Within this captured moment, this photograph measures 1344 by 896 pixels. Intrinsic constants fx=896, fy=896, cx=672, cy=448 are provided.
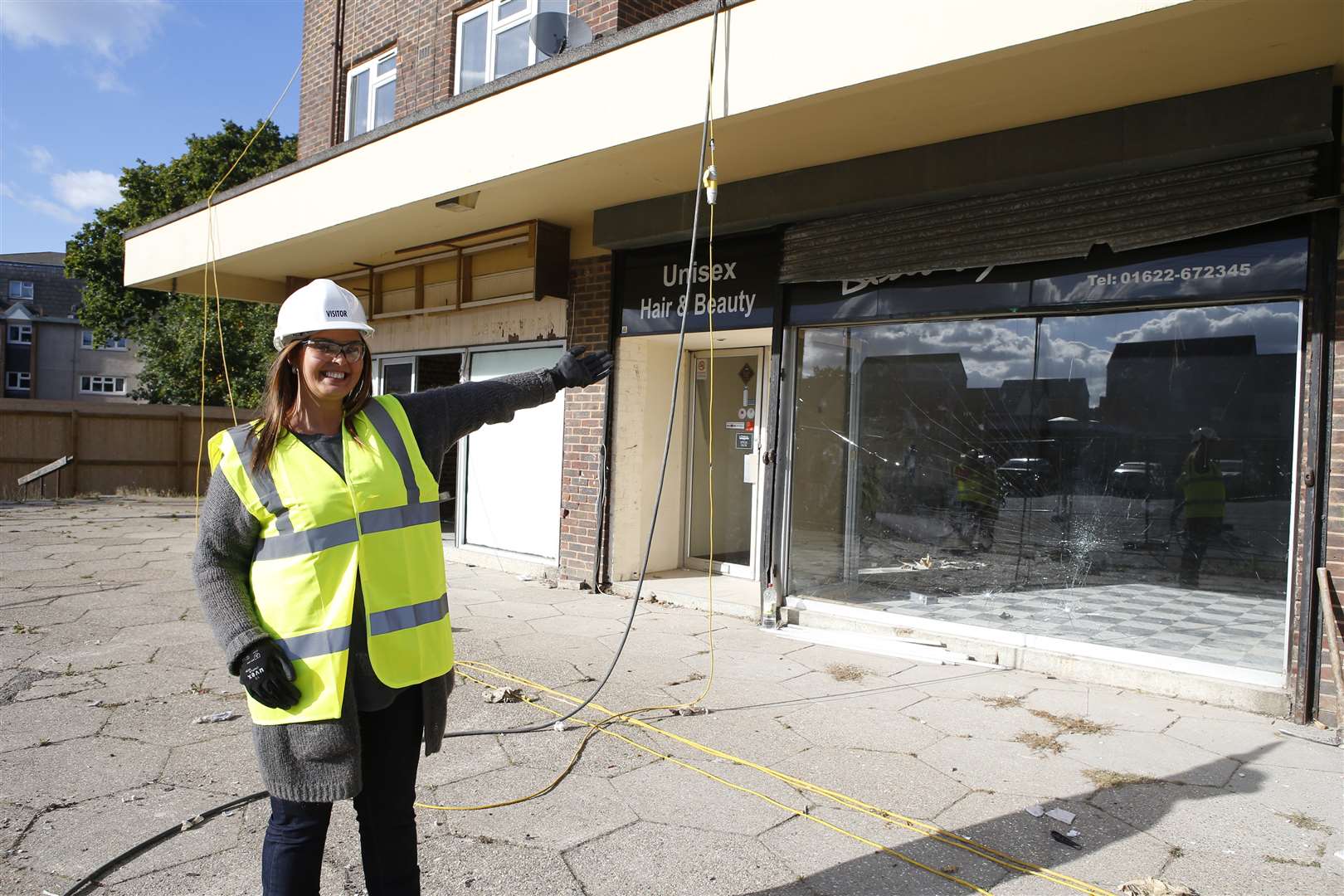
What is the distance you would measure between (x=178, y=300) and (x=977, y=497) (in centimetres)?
2971

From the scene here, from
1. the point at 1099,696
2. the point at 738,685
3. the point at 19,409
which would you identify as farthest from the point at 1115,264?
the point at 19,409

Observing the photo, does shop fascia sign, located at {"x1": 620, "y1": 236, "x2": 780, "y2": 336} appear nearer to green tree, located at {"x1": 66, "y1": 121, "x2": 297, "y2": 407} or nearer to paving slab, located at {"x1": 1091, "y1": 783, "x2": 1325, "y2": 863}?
paving slab, located at {"x1": 1091, "y1": 783, "x2": 1325, "y2": 863}

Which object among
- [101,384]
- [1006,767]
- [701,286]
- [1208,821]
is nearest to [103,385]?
[101,384]

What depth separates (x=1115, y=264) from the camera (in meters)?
5.32

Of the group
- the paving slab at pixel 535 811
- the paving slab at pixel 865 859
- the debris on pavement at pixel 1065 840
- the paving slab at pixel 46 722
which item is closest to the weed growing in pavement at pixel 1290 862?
the debris on pavement at pixel 1065 840

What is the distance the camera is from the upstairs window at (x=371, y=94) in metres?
11.2

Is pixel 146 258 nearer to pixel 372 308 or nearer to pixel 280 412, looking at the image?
pixel 372 308

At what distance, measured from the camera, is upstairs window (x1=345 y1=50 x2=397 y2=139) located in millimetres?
11219

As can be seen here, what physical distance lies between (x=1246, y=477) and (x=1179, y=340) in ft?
2.88

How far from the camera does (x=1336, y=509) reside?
4633 mm

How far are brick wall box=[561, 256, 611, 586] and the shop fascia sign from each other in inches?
10.4

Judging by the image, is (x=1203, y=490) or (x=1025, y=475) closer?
(x=1203, y=490)

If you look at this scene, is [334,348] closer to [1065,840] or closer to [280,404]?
[280,404]

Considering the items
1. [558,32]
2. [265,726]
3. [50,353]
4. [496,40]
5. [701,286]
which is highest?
[496,40]
